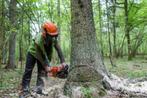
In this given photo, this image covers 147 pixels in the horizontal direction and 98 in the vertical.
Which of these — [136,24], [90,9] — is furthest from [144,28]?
[90,9]

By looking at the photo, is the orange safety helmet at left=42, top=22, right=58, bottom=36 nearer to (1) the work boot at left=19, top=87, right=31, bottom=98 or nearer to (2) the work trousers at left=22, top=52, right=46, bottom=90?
(2) the work trousers at left=22, top=52, right=46, bottom=90

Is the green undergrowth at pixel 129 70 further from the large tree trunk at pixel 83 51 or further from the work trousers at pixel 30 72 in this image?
the work trousers at pixel 30 72

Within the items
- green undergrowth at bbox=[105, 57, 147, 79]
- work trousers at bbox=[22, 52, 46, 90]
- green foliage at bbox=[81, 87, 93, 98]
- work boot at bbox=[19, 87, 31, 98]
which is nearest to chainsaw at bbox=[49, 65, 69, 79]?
green foliage at bbox=[81, 87, 93, 98]

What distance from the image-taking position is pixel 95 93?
20.2 feet

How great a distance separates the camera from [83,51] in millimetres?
6695

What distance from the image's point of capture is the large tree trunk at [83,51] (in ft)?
21.4

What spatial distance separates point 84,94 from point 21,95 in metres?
1.43

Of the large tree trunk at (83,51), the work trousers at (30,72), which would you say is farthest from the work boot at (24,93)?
the large tree trunk at (83,51)

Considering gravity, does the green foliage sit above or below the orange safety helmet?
below

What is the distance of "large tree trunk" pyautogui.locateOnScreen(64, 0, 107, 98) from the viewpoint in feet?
21.4

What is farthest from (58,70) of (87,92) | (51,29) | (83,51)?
(83,51)

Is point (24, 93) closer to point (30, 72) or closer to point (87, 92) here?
point (30, 72)

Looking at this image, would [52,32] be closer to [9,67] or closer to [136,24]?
[9,67]

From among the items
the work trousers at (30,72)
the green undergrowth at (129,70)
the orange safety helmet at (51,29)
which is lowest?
the green undergrowth at (129,70)
